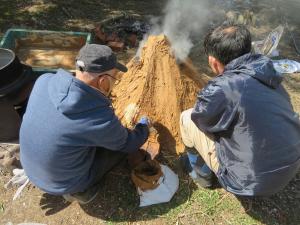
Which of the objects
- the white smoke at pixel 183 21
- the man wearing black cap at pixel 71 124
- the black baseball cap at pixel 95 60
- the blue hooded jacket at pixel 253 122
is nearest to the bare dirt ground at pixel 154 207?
the man wearing black cap at pixel 71 124

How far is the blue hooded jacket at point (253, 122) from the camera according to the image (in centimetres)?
287

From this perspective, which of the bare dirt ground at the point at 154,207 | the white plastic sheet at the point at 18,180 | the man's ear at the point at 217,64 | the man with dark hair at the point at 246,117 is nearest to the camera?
the man with dark hair at the point at 246,117

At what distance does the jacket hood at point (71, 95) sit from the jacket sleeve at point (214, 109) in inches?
38.2

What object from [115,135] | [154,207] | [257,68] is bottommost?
[154,207]

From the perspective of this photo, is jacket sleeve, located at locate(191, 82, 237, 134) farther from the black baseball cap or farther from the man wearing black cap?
the black baseball cap

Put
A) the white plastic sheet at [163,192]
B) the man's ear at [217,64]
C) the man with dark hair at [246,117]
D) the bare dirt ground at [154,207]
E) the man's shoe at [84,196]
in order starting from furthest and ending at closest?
the white plastic sheet at [163,192] → the bare dirt ground at [154,207] → the man's shoe at [84,196] → the man's ear at [217,64] → the man with dark hair at [246,117]

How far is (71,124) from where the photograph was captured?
9.26 feet

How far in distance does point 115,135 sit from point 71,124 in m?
0.46

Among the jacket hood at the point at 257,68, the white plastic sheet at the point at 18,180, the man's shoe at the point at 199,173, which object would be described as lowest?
the white plastic sheet at the point at 18,180

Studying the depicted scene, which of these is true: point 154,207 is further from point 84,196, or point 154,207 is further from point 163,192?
point 84,196

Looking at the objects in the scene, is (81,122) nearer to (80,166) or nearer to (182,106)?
(80,166)

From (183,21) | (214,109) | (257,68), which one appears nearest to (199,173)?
(214,109)

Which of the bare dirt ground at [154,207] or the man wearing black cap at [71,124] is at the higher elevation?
the man wearing black cap at [71,124]

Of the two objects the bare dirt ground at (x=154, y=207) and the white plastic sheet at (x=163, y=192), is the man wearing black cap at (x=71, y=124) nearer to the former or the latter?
the bare dirt ground at (x=154, y=207)
